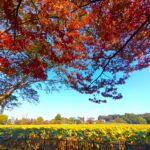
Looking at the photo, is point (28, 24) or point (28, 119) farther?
point (28, 119)

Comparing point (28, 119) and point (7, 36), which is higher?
point (28, 119)

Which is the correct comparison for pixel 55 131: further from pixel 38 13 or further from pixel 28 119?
pixel 28 119

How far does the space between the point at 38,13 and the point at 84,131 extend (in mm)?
→ 9343

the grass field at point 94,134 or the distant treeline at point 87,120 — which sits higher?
the distant treeline at point 87,120

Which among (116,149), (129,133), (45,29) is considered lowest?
(116,149)

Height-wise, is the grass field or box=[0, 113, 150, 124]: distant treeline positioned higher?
box=[0, 113, 150, 124]: distant treeline

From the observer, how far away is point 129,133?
1343 centimetres

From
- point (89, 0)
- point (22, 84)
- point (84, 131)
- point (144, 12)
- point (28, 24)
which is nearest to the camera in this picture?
point (89, 0)

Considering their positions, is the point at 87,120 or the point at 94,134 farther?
the point at 87,120

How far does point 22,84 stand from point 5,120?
51.2m

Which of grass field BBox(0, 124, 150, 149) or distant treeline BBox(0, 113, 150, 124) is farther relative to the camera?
distant treeline BBox(0, 113, 150, 124)

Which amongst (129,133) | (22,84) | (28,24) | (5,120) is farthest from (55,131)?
(5,120)

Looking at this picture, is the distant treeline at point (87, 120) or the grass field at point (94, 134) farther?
the distant treeline at point (87, 120)

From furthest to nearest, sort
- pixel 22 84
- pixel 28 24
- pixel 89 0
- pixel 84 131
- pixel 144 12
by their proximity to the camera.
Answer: pixel 22 84, pixel 84 131, pixel 28 24, pixel 144 12, pixel 89 0
